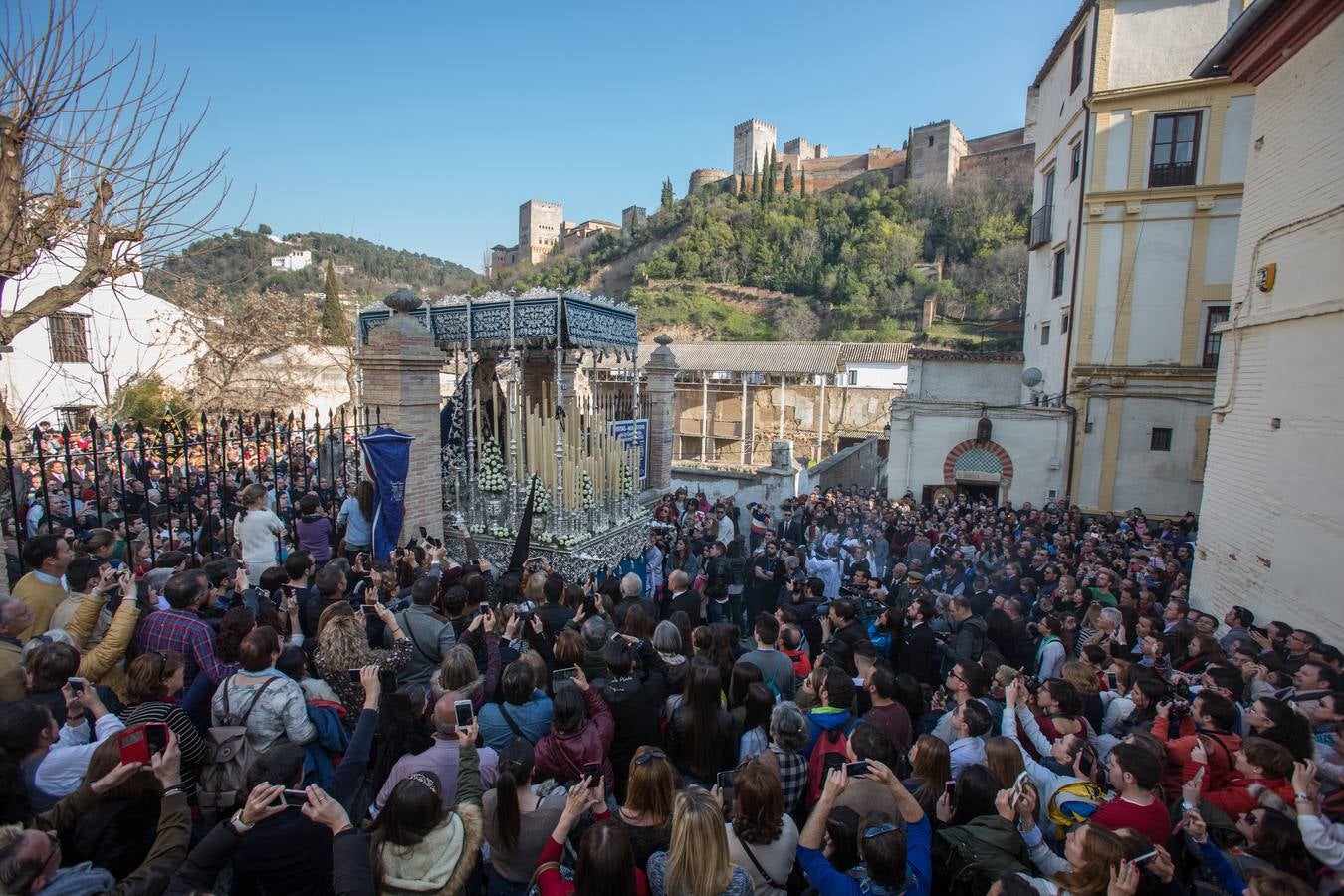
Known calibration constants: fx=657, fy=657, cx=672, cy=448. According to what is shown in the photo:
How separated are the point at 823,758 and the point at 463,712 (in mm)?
1612

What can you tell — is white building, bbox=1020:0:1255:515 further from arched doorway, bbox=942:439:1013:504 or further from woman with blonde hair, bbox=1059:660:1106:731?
woman with blonde hair, bbox=1059:660:1106:731

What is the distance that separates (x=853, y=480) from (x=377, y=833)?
1787 centimetres

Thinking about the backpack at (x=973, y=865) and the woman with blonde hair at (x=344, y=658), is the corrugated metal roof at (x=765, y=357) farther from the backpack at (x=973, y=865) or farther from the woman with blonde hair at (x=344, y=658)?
the backpack at (x=973, y=865)

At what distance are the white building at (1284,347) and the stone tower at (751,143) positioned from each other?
60.5m

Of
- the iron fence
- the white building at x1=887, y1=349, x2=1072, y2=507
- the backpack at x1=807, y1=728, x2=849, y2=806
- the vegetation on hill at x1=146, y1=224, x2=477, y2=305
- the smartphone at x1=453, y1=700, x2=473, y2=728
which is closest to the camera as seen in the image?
the smartphone at x1=453, y1=700, x2=473, y2=728

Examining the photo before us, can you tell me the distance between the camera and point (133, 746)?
2248 millimetres

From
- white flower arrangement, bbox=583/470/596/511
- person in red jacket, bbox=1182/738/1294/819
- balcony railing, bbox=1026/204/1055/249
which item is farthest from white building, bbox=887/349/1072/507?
person in red jacket, bbox=1182/738/1294/819

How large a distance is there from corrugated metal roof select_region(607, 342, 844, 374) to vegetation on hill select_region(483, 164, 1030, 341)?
11764mm

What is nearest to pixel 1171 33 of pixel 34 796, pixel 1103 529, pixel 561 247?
pixel 1103 529

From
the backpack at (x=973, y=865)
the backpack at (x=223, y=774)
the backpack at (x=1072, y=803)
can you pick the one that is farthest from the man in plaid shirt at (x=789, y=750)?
the backpack at (x=223, y=774)

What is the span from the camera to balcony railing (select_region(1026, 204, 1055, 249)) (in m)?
16.2

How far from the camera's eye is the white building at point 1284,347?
5.88m

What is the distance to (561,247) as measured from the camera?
75.1m

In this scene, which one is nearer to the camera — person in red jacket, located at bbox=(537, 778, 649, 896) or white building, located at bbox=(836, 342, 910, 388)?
person in red jacket, located at bbox=(537, 778, 649, 896)
